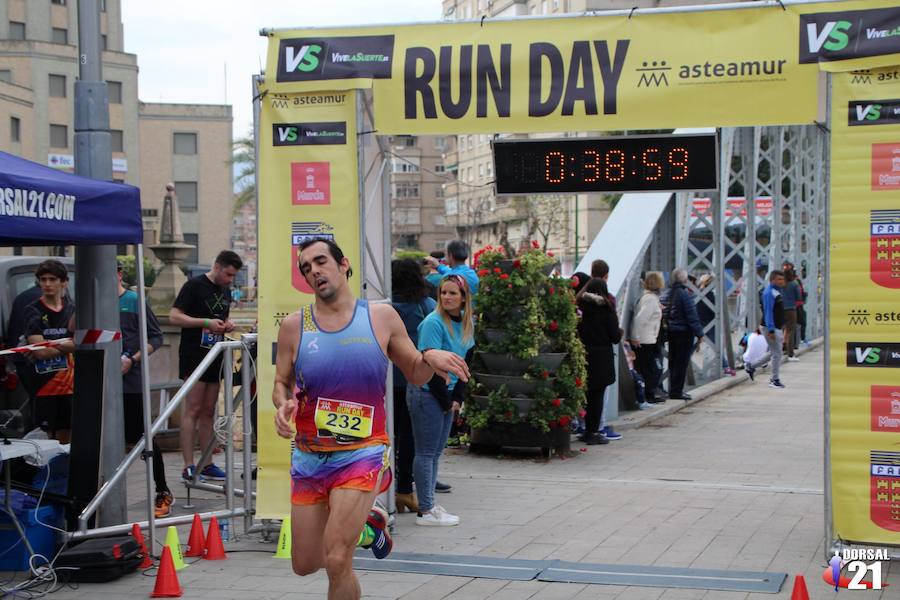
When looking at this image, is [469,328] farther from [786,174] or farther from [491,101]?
[786,174]

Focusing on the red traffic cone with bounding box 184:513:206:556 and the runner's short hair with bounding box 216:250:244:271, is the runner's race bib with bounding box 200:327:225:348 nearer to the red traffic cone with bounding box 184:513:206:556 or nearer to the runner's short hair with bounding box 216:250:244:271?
the runner's short hair with bounding box 216:250:244:271

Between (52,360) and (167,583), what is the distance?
274cm

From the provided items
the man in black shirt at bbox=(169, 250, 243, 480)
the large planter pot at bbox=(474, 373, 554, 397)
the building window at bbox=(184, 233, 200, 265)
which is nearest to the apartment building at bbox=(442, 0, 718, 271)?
the building window at bbox=(184, 233, 200, 265)

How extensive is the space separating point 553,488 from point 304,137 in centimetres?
411

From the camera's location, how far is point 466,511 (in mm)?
9266

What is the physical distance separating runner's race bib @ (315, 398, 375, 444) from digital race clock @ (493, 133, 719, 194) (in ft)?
13.9

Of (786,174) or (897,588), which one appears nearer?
(897,588)

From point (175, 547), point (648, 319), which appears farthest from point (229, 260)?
point (648, 319)

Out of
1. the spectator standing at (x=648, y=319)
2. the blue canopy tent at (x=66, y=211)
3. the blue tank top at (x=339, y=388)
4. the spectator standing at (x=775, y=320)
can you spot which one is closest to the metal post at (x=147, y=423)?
the blue canopy tent at (x=66, y=211)

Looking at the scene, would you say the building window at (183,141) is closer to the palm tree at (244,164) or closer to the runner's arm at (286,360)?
the palm tree at (244,164)

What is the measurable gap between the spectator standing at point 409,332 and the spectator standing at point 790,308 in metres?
15.4

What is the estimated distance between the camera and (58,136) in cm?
7175

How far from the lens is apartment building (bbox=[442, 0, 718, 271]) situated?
6931 centimetres

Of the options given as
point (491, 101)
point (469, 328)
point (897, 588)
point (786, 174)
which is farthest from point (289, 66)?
point (786, 174)
